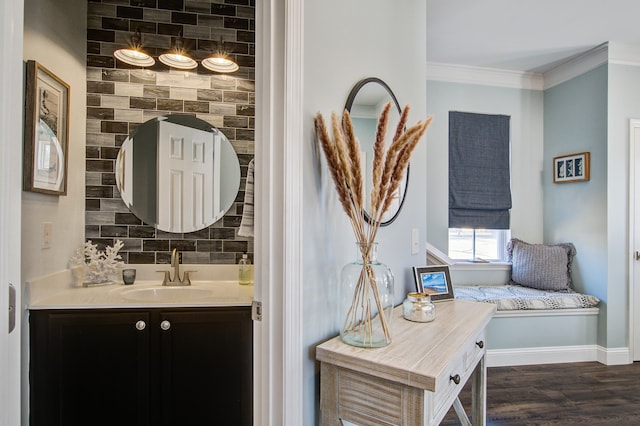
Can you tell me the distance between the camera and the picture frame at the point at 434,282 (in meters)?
1.79

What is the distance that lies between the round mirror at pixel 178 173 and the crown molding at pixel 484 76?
239 cm

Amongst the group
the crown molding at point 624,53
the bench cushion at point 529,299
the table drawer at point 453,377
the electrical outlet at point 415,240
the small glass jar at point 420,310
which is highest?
the crown molding at point 624,53

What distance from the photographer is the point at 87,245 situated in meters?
2.18

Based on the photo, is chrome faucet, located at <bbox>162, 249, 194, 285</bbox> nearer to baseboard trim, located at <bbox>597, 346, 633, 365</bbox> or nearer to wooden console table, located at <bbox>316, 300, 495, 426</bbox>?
wooden console table, located at <bbox>316, 300, 495, 426</bbox>

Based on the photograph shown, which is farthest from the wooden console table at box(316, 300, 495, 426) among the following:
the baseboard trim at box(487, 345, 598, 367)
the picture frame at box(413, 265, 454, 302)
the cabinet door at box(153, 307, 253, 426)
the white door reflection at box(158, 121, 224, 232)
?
the baseboard trim at box(487, 345, 598, 367)

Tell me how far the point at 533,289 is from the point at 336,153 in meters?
3.29

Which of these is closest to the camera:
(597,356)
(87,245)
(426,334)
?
(426,334)

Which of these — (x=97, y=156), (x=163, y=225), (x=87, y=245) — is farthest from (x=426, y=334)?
(x=97, y=156)

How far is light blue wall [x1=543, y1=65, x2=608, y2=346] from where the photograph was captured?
3.21 m

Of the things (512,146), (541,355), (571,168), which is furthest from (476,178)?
(541,355)

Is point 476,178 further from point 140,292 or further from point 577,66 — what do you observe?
point 140,292

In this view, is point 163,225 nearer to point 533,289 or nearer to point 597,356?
point 533,289

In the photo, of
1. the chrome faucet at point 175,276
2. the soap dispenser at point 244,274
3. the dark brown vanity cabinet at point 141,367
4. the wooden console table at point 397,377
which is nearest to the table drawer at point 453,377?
the wooden console table at point 397,377

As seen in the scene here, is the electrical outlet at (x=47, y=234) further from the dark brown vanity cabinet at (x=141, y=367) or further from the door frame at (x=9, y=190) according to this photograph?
the door frame at (x=9, y=190)
